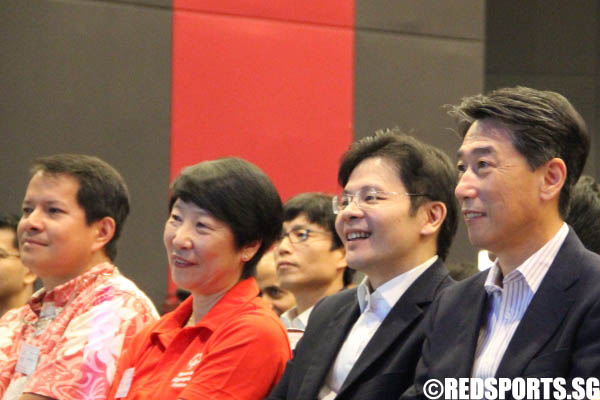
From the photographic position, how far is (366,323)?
2645 mm

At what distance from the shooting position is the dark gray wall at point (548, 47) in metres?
7.96

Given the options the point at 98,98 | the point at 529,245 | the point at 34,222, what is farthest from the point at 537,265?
the point at 98,98

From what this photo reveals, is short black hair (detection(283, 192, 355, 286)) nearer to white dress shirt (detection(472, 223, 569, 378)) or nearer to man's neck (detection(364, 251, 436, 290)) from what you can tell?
Result: man's neck (detection(364, 251, 436, 290))

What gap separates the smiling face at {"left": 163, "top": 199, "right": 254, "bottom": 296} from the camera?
2.94m

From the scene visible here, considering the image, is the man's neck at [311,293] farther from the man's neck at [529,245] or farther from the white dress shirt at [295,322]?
the man's neck at [529,245]

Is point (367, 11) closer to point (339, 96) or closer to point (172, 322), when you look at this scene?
point (339, 96)

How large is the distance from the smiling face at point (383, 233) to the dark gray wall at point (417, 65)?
2855 millimetres

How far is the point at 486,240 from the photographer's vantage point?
7.41 feet

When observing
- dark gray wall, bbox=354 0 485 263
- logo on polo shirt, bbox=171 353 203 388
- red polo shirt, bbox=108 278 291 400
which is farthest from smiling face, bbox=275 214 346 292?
dark gray wall, bbox=354 0 485 263

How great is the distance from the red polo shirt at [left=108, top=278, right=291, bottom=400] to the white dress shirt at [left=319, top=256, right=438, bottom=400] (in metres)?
0.23

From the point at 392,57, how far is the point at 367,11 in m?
0.31

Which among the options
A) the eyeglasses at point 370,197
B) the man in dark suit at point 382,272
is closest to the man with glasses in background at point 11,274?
the man in dark suit at point 382,272

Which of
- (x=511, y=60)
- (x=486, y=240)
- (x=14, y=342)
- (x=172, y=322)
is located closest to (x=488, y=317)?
(x=486, y=240)

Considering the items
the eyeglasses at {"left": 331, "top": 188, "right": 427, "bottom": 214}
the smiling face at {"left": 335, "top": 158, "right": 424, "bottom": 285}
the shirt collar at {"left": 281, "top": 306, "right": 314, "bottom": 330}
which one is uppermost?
the eyeglasses at {"left": 331, "top": 188, "right": 427, "bottom": 214}
